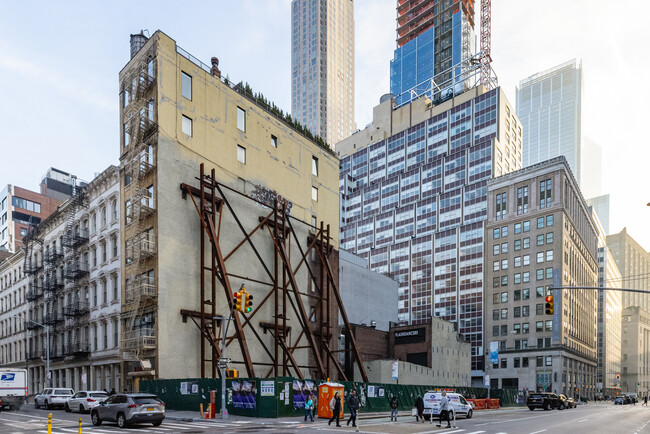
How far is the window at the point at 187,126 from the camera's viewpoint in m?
44.2

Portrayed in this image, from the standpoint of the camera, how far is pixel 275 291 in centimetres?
4822

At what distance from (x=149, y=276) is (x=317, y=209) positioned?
74.7ft

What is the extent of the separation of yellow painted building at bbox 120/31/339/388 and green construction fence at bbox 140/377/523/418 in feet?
10.8

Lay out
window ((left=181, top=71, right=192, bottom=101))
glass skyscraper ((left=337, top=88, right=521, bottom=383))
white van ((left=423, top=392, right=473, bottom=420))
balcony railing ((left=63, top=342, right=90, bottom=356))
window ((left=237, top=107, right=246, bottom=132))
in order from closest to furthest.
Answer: white van ((left=423, top=392, right=473, bottom=420)), window ((left=181, top=71, right=192, bottom=101)), balcony railing ((left=63, top=342, right=90, bottom=356)), window ((left=237, top=107, right=246, bottom=132)), glass skyscraper ((left=337, top=88, right=521, bottom=383))

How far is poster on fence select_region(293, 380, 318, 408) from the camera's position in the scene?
32269 millimetres

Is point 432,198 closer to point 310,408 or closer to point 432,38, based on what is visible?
point 432,38

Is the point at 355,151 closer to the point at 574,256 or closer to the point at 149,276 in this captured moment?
the point at 574,256

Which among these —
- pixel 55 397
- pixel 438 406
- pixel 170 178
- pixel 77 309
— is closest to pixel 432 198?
pixel 77 309

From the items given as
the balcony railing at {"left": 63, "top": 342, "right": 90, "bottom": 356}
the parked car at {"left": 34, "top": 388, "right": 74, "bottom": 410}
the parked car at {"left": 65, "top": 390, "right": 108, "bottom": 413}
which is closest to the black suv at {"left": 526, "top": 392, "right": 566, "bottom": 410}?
the parked car at {"left": 65, "top": 390, "right": 108, "bottom": 413}

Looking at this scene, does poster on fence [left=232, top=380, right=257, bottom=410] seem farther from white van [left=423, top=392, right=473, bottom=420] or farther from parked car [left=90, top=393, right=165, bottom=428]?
white van [left=423, top=392, right=473, bottom=420]

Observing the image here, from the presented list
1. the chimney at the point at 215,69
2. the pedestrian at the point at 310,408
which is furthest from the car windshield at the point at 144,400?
the chimney at the point at 215,69

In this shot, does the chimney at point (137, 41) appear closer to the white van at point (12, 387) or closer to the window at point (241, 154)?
the window at point (241, 154)

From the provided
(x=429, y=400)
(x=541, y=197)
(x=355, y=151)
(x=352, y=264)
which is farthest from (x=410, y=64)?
(x=429, y=400)

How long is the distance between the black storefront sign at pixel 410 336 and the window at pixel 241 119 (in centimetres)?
3657
